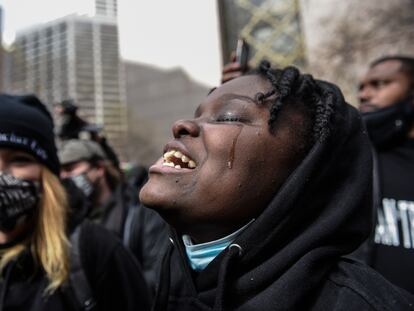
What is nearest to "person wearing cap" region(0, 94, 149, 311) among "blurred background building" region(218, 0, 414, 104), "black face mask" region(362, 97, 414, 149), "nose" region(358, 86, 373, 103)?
"black face mask" region(362, 97, 414, 149)

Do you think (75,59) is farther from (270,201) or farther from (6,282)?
(270,201)

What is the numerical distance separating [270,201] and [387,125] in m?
1.64

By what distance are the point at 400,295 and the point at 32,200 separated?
1584 mm

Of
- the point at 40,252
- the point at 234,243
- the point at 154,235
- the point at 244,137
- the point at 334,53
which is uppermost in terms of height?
the point at 334,53

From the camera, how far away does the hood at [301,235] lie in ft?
3.57

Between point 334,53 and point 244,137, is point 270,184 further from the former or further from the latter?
point 334,53

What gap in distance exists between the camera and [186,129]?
125cm

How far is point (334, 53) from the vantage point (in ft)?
17.5

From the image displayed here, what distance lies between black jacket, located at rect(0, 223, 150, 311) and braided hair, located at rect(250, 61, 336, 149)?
1140mm

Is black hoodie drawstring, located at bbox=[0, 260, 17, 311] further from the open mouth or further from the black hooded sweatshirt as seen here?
the open mouth

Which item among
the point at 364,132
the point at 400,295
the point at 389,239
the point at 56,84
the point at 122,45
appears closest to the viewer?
the point at 400,295

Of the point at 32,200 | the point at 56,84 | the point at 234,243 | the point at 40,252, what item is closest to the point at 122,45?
the point at 32,200

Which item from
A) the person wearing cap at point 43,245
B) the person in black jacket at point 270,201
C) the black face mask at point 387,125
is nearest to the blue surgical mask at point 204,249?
the person in black jacket at point 270,201

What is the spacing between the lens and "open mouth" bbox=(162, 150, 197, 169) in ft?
4.01
